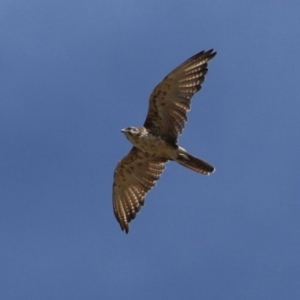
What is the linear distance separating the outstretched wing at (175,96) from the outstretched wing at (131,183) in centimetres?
139

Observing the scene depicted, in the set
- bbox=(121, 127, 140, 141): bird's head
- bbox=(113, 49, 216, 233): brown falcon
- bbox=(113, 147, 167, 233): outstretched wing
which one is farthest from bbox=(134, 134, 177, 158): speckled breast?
bbox=(113, 147, 167, 233): outstretched wing

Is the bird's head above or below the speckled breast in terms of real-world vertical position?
above

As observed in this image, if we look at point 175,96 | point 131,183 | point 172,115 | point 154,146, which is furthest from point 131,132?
point 131,183

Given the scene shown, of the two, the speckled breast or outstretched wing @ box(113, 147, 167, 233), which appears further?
outstretched wing @ box(113, 147, 167, 233)

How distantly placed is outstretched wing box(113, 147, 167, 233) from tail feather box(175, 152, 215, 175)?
4.07 feet

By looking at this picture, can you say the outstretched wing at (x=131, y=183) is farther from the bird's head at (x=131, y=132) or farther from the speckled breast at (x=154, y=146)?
the bird's head at (x=131, y=132)

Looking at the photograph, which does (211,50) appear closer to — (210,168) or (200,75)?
(200,75)

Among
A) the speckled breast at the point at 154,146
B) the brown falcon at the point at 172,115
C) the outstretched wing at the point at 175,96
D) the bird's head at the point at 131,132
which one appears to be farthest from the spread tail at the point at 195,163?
the bird's head at the point at 131,132

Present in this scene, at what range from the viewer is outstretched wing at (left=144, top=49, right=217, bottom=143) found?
955 inches

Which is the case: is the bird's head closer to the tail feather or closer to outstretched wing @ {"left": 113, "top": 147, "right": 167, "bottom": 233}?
the tail feather

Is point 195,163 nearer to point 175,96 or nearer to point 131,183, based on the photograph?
point 175,96

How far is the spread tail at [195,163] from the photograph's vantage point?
24.4 m

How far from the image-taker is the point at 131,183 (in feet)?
86.4

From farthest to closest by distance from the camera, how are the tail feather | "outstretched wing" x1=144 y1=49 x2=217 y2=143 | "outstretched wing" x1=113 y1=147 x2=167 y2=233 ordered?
"outstretched wing" x1=113 y1=147 x2=167 y2=233 < the tail feather < "outstretched wing" x1=144 y1=49 x2=217 y2=143
